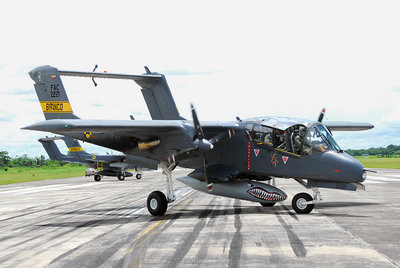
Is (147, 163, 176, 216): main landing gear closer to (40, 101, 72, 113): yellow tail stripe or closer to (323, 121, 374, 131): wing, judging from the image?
(40, 101, 72, 113): yellow tail stripe

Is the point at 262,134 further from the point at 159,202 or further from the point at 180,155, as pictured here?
the point at 159,202

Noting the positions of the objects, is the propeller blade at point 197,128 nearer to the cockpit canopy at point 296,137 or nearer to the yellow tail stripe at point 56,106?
the cockpit canopy at point 296,137

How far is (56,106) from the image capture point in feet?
72.3

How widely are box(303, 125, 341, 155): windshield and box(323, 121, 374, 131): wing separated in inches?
277

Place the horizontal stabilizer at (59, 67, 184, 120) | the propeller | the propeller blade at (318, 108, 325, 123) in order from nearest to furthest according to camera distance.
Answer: the propeller < the propeller blade at (318, 108, 325, 123) < the horizontal stabilizer at (59, 67, 184, 120)

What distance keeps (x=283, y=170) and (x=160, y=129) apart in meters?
5.05

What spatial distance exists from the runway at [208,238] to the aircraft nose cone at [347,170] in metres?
1.38

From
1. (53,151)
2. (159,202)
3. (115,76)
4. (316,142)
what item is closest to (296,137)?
(316,142)

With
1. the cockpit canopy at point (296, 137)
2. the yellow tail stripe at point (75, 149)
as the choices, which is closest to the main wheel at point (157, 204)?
the cockpit canopy at point (296, 137)

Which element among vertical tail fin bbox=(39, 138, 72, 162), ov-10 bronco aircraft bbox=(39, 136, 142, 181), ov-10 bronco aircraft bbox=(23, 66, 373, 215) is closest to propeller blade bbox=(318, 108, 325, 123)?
ov-10 bronco aircraft bbox=(23, 66, 373, 215)

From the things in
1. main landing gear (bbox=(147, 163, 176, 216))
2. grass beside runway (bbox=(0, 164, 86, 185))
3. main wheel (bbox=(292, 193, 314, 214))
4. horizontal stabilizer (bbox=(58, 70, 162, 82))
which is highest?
horizontal stabilizer (bbox=(58, 70, 162, 82))

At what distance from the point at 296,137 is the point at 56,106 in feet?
38.9

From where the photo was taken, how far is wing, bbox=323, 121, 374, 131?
24172mm

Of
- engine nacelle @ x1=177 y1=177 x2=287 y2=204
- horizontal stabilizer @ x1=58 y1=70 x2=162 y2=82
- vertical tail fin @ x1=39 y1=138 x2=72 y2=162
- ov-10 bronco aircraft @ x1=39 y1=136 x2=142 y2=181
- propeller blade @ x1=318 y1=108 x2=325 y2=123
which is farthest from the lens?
vertical tail fin @ x1=39 y1=138 x2=72 y2=162
